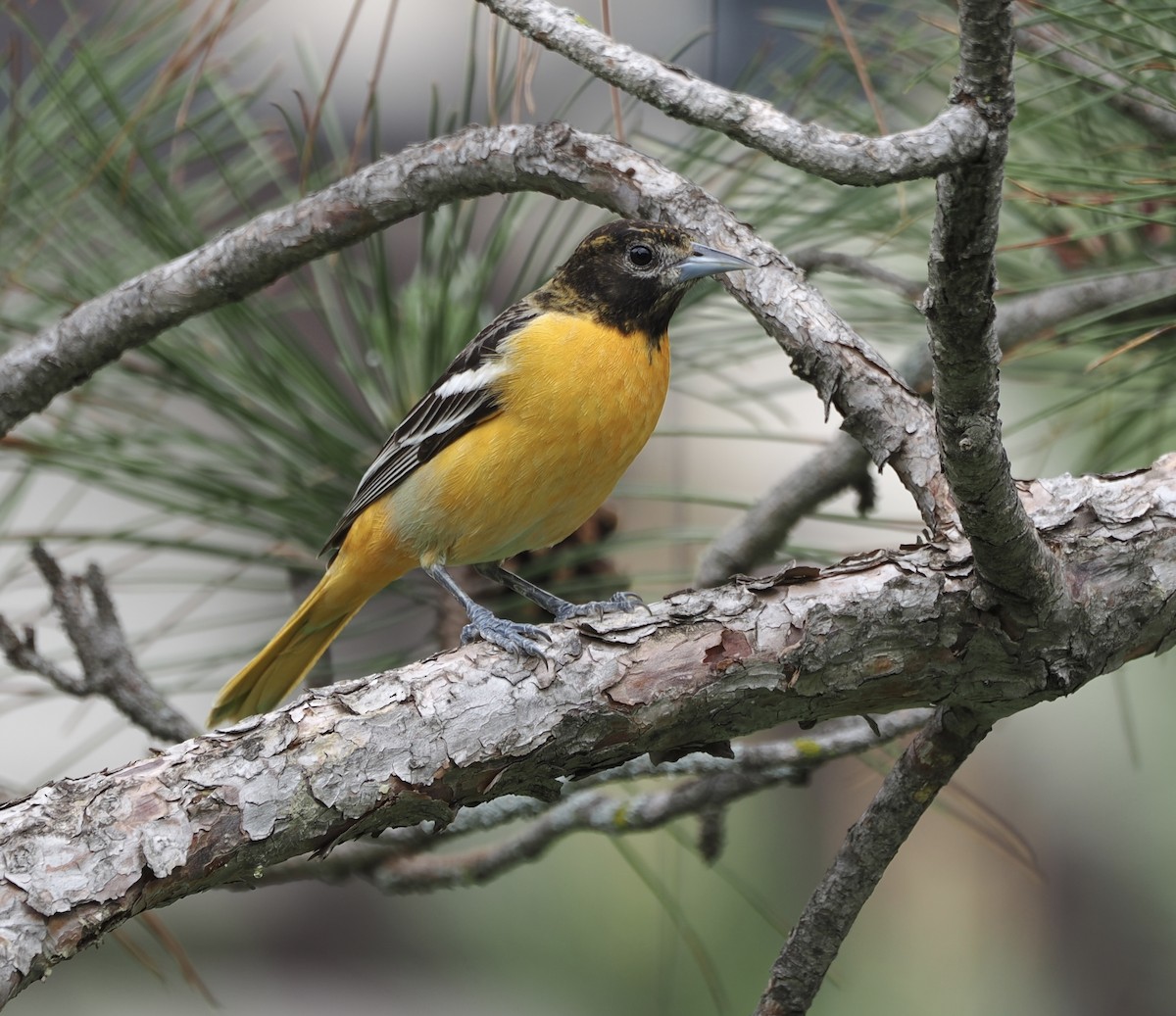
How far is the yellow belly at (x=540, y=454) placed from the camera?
8.86 feet

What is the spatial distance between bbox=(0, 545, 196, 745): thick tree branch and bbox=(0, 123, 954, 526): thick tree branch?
1.30 ft

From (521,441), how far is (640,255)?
0.50 meters

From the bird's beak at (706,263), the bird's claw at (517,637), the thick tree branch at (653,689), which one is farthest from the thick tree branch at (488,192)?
the bird's claw at (517,637)

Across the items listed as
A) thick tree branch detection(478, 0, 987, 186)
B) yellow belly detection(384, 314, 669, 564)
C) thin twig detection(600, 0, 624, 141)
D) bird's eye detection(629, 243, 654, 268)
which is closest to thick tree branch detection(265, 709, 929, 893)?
yellow belly detection(384, 314, 669, 564)

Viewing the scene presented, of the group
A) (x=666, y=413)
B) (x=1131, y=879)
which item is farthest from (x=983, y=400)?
(x=1131, y=879)

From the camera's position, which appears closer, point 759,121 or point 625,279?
point 759,121

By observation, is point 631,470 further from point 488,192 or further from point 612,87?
point 612,87

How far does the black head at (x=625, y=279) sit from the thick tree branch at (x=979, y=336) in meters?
1.14

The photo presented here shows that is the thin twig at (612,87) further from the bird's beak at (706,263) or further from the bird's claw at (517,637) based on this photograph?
the bird's claw at (517,637)

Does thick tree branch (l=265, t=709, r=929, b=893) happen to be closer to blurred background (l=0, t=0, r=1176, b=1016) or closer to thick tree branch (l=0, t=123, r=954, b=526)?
blurred background (l=0, t=0, r=1176, b=1016)

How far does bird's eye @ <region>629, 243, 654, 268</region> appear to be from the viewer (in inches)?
111

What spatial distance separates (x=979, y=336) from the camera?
1427 mm


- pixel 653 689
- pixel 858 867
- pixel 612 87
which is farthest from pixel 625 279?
pixel 858 867

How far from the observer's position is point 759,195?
10.0 feet
